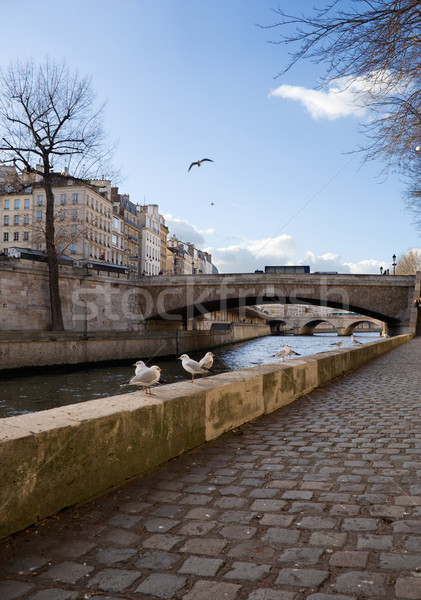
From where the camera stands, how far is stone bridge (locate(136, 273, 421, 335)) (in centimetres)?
3828

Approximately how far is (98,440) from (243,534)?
1067 mm

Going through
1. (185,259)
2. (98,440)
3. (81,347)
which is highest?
(185,259)

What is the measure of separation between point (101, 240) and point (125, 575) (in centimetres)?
6068

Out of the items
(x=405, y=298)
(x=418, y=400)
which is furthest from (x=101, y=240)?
(x=418, y=400)

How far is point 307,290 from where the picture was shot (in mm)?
39156

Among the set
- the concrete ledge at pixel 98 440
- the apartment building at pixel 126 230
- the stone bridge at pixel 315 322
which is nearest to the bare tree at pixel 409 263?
the stone bridge at pixel 315 322

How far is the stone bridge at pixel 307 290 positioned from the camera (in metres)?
38.3

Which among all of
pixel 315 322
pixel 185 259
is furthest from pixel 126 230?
pixel 315 322

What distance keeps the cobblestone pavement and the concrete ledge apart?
104 mm

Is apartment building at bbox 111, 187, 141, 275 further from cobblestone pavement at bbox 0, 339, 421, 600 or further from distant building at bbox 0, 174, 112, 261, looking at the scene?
cobblestone pavement at bbox 0, 339, 421, 600

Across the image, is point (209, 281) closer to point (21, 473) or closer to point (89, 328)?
point (89, 328)

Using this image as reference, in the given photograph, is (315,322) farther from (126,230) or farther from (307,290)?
(307,290)

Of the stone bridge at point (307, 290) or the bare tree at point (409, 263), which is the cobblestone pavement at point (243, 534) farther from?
the bare tree at point (409, 263)

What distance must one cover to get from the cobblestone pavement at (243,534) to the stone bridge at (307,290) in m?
34.9
